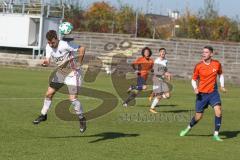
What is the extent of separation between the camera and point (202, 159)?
10.7 metres

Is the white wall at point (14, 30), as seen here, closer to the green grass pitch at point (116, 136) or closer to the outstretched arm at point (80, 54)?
the green grass pitch at point (116, 136)

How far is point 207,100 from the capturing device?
43.5ft

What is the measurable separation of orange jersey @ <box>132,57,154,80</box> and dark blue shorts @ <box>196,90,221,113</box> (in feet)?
22.8

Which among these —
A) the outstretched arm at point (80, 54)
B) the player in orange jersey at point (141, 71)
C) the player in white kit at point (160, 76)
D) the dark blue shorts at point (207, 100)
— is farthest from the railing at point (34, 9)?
the outstretched arm at point (80, 54)

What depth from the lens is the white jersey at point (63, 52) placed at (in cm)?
1262

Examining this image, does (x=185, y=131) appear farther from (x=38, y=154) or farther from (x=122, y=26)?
(x=122, y=26)

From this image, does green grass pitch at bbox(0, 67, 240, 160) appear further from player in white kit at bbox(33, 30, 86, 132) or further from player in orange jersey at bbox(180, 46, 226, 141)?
player in white kit at bbox(33, 30, 86, 132)

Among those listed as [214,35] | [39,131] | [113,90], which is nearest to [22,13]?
[214,35]

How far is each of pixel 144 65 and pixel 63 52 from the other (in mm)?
8120

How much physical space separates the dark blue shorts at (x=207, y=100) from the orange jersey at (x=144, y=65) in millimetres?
6941

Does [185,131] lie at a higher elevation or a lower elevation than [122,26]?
lower

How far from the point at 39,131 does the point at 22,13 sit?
1534 inches

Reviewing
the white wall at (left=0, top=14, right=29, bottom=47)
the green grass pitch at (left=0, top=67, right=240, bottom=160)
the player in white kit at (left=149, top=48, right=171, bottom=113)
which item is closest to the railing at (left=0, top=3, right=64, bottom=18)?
the white wall at (left=0, top=14, right=29, bottom=47)

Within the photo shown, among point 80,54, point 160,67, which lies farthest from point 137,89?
point 80,54
